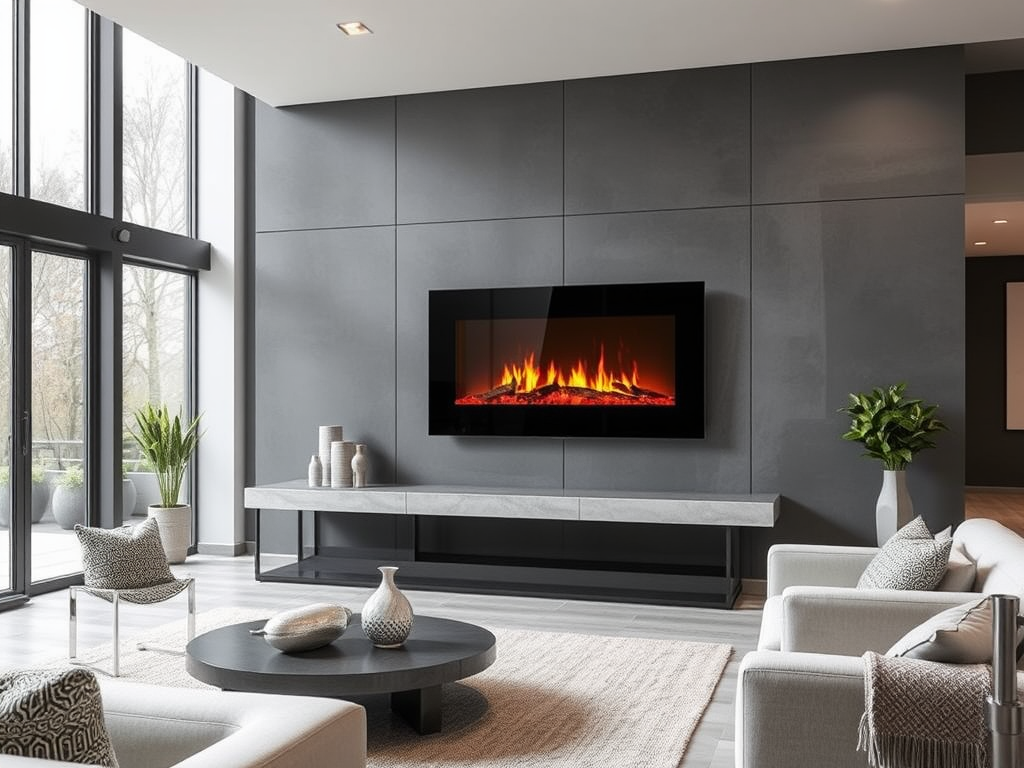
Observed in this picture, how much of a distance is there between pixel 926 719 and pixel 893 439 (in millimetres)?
3539

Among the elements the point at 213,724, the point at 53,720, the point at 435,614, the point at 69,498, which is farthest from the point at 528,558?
the point at 53,720

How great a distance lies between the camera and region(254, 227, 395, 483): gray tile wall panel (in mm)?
6652

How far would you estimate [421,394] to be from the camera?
6.56 metres

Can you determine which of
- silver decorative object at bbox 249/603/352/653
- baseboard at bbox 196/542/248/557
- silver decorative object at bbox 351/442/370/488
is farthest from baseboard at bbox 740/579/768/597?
baseboard at bbox 196/542/248/557

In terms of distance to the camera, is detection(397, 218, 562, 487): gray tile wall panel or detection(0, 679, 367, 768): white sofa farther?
detection(397, 218, 562, 487): gray tile wall panel

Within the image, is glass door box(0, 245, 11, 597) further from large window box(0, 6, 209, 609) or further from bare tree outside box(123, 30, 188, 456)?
bare tree outside box(123, 30, 188, 456)

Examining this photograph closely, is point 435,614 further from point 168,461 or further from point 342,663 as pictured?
point 168,461

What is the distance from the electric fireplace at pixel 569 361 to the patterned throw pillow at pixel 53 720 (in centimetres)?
464

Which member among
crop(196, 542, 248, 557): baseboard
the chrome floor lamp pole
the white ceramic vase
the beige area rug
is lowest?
the beige area rug

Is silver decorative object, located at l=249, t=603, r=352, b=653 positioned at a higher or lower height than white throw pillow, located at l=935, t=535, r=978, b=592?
lower

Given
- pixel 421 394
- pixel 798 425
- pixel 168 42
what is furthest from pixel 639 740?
pixel 168 42

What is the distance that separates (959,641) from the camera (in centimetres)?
224

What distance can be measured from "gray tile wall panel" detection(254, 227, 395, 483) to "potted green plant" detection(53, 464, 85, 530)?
44.8 inches

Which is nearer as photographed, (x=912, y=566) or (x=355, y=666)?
(x=912, y=566)
